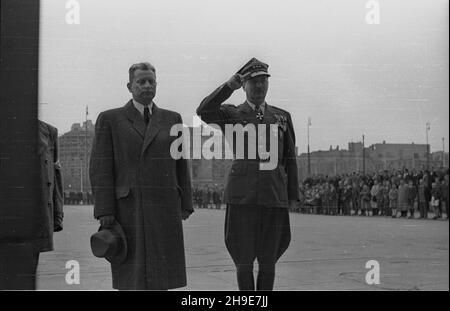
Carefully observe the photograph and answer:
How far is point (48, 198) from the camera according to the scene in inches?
157

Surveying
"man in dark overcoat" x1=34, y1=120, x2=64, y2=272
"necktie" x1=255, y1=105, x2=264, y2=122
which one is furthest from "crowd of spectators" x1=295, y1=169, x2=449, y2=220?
"man in dark overcoat" x1=34, y1=120, x2=64, y2=272

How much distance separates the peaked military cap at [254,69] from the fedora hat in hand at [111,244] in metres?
0.89

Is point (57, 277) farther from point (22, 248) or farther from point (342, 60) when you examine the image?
point (342, 60)

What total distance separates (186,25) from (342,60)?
712mm

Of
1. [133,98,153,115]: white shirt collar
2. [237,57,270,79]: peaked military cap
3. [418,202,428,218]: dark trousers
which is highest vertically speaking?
[237,57,270,79]: peaked military cap

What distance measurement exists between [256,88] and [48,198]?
105 centimetres

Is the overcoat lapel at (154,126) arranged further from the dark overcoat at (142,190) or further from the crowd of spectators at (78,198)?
the crowd of spectators at (78,198)

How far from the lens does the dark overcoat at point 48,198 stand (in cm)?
397

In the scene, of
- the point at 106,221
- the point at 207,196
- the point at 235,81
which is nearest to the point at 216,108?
the point at 235,81

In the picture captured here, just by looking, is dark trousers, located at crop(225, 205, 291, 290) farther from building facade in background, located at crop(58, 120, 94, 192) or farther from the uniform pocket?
building facade in background, located at crop(58, 120, 94, 192)

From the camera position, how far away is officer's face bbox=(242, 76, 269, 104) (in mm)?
4027

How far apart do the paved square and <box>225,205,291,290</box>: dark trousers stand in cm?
3

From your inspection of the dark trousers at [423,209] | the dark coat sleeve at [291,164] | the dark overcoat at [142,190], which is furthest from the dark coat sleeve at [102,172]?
the dark trousers at [423,209]
